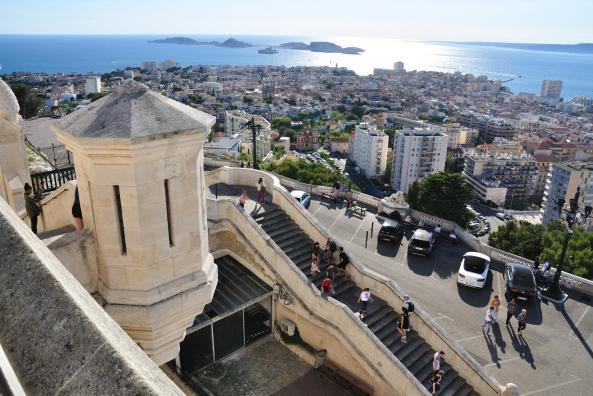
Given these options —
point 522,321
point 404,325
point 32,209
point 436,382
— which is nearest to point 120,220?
point 32,209

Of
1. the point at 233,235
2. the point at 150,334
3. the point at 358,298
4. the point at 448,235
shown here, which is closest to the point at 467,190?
the point at 448,235

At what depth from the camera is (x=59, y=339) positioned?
8.57 ft

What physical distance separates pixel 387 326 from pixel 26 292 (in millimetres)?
12602

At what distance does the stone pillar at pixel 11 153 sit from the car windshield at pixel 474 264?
52.4 feet

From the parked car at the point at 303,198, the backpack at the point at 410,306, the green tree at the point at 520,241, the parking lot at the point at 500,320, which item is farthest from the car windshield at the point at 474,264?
the parked car at the point at 303,198

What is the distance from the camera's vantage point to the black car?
1756 cm

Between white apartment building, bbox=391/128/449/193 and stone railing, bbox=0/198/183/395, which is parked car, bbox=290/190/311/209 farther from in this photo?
white apartment building, bbox=391/128/449/193

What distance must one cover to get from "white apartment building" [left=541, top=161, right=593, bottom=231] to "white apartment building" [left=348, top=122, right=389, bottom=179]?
154 feet

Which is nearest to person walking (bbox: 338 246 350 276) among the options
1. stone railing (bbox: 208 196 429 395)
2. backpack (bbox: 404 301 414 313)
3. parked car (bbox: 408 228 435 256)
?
stone railing (bbox: 208 196 429 395)

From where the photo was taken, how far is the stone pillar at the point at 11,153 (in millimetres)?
10461

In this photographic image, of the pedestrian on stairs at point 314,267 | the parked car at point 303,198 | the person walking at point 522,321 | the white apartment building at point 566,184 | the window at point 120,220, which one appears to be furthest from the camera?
the white apartment building at point 566,184

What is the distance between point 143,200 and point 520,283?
16.3 m

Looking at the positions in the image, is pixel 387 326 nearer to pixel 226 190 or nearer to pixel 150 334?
pixel 226 190

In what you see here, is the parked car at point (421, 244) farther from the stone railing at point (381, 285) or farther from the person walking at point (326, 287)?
the person walking at point (326, 287)
